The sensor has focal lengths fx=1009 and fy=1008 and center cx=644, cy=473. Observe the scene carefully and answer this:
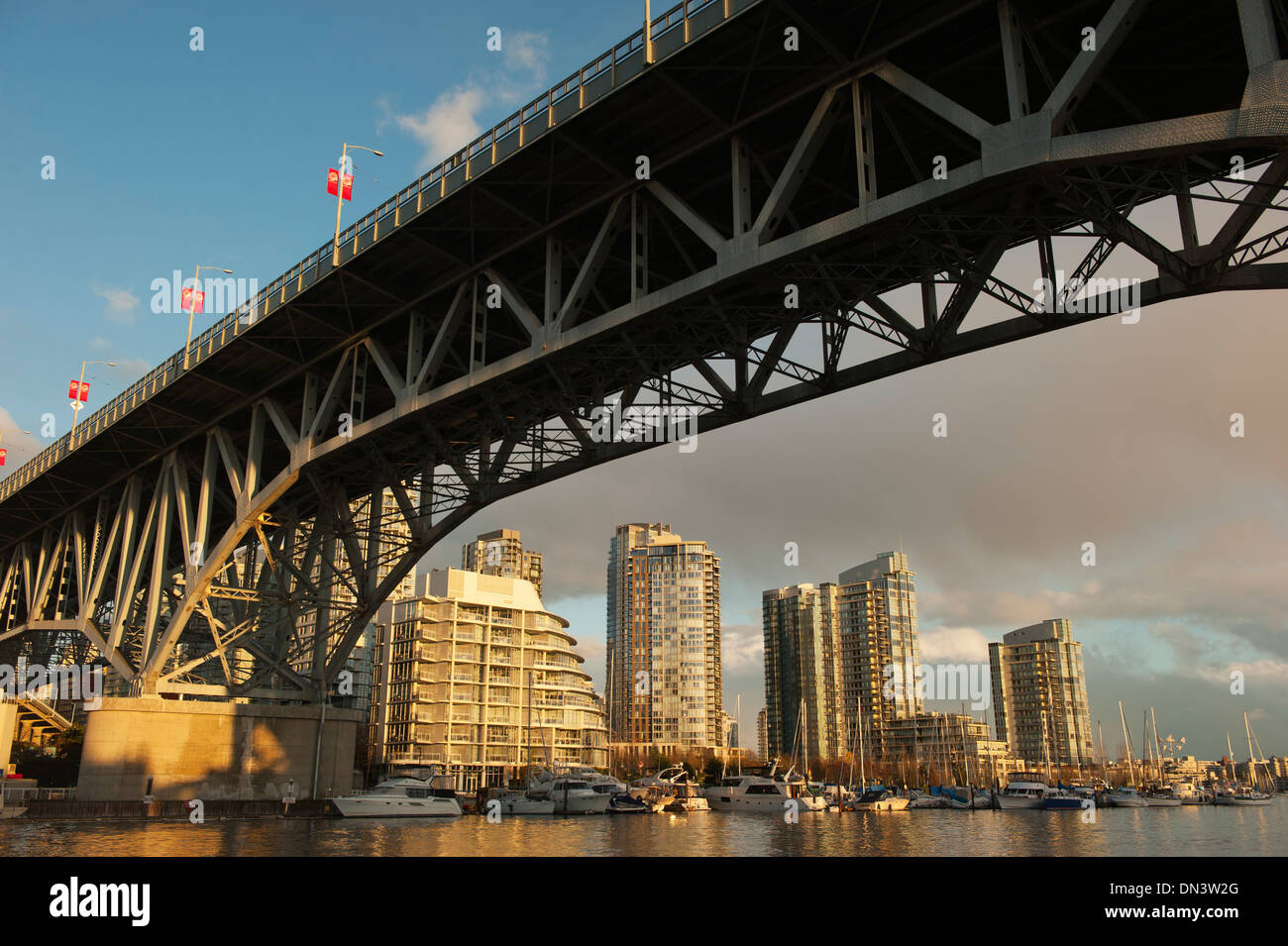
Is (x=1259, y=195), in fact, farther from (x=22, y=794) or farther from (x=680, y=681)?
(x=680, y=681)

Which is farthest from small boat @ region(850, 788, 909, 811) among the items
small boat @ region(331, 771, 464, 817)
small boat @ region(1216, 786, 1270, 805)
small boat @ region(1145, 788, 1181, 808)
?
small boat @ region(1216, 786, 1270, 805)

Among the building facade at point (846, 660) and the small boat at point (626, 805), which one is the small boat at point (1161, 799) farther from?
the small boat at point (626, 805)

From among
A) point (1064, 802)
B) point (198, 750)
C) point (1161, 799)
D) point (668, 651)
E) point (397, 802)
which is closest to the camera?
point (198, 750)

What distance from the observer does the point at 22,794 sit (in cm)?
4891

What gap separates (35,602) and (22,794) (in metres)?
16.0

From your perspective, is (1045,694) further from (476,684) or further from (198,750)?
(198,750)

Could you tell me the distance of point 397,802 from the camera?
48531 millimetres

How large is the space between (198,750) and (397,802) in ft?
33.8

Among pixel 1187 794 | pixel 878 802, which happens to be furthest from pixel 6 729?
pixel 1187 794

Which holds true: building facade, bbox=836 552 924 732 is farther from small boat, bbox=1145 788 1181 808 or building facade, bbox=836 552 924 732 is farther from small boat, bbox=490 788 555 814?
small boat, bbox=490 788 555 814

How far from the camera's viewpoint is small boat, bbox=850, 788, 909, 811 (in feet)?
292

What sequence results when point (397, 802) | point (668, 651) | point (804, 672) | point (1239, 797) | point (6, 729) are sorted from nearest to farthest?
point (397, 802), point (6, 729), point (1239, 797), point (668, 651), point (804, 672)

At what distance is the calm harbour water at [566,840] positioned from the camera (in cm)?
2944

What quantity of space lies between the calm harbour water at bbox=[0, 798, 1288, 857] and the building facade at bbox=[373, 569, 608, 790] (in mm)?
46175
